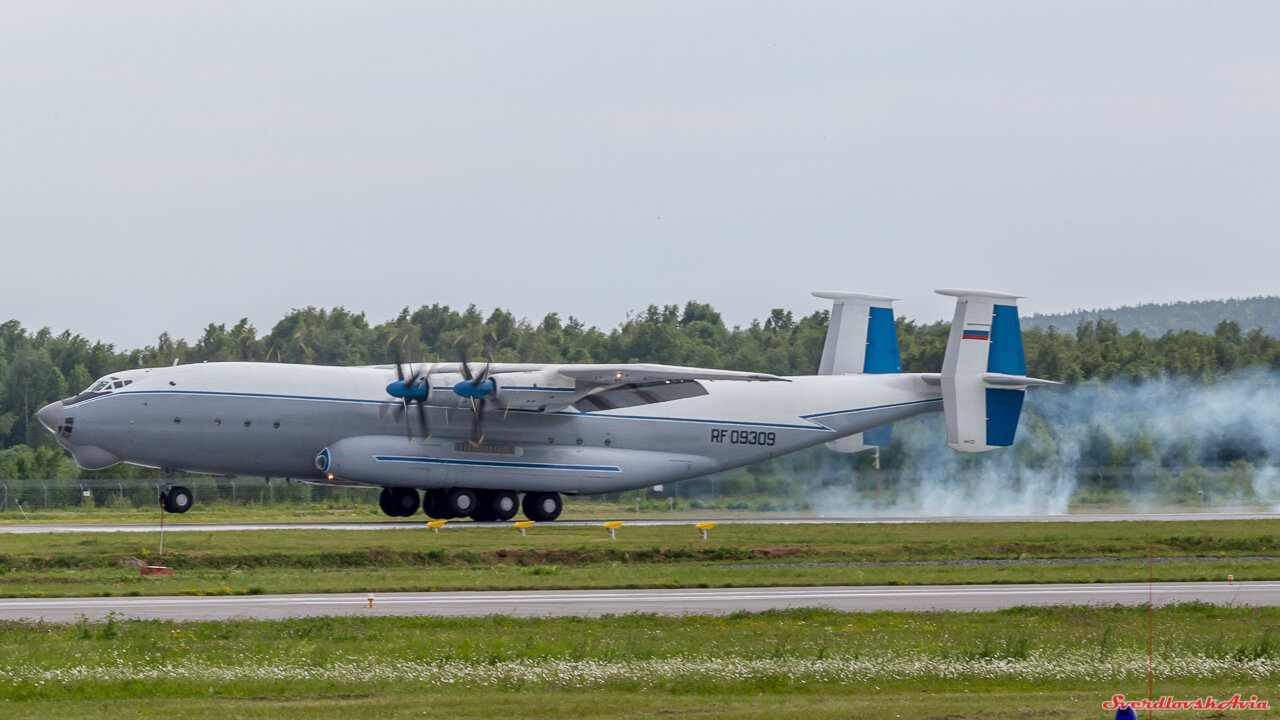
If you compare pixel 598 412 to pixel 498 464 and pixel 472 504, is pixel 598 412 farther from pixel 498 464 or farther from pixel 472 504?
pixel 472 504

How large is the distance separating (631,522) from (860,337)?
1319 centimetres

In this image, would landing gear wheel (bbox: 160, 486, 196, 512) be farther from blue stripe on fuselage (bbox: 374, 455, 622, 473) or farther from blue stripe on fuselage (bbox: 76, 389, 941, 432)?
blue stripe on fuselage (bbox: 374, 455, 622, 473)

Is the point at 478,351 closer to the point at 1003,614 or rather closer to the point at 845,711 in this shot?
the point at 1003,614

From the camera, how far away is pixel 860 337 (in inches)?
1991

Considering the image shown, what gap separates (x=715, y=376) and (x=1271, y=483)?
22.1 metres

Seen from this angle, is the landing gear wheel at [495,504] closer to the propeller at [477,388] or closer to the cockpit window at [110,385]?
the propeller at [477,388]

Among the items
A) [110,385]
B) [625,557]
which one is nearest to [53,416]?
[110,385]

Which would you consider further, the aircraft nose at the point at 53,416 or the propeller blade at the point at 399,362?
the propeller blade at the point at 399,362

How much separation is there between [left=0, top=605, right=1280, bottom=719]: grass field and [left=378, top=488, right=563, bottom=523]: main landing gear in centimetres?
2163

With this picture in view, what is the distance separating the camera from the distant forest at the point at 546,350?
56938 mm

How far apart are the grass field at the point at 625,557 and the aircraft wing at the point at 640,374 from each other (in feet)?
14.0

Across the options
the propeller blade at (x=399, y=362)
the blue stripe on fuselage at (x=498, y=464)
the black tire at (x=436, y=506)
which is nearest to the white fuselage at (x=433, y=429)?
the blue stripe on fuselage at (x=498, y=464)

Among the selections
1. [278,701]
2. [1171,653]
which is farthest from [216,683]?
[1171,653]

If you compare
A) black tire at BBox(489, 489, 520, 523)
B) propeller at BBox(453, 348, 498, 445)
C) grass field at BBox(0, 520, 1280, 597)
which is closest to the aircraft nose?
grass field at BBox(0, 520, 1280, 597)
